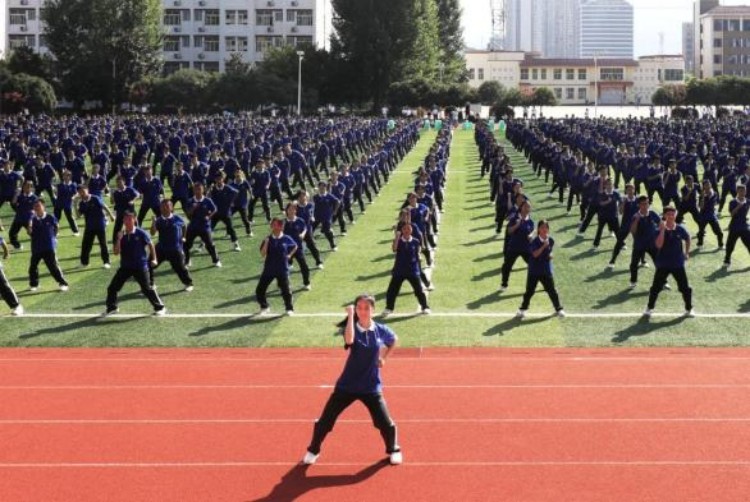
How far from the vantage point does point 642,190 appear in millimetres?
36062

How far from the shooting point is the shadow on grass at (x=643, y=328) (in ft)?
49.9

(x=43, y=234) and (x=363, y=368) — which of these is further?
(x=43, y=234)

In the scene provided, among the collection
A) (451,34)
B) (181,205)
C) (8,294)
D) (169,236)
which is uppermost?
(451,34)

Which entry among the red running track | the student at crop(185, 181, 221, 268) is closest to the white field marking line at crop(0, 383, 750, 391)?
the red running track

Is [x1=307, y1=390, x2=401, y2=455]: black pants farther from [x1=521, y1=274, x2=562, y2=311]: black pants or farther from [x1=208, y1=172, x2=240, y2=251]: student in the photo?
[x1=208, y1=172, x2=240, y2=251]: student

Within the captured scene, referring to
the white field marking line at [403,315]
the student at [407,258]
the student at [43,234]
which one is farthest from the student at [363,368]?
the student at [43,234]

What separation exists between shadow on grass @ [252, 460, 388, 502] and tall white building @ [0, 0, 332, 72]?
99580 millimetres

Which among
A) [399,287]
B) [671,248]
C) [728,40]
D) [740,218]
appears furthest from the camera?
[728,40]

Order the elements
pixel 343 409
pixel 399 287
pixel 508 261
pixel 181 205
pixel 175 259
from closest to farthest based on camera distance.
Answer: pixel 343 409
pixel 399 287
pixel 175 259
pixel 508 261
pixel 181 205

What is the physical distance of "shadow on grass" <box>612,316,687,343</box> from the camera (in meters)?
15.2

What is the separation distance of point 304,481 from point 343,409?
2.37ft

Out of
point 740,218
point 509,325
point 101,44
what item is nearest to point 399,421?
point 509,325

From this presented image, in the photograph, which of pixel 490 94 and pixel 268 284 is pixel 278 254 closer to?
pixel 268 284

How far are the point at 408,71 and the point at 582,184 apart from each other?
215 ft
